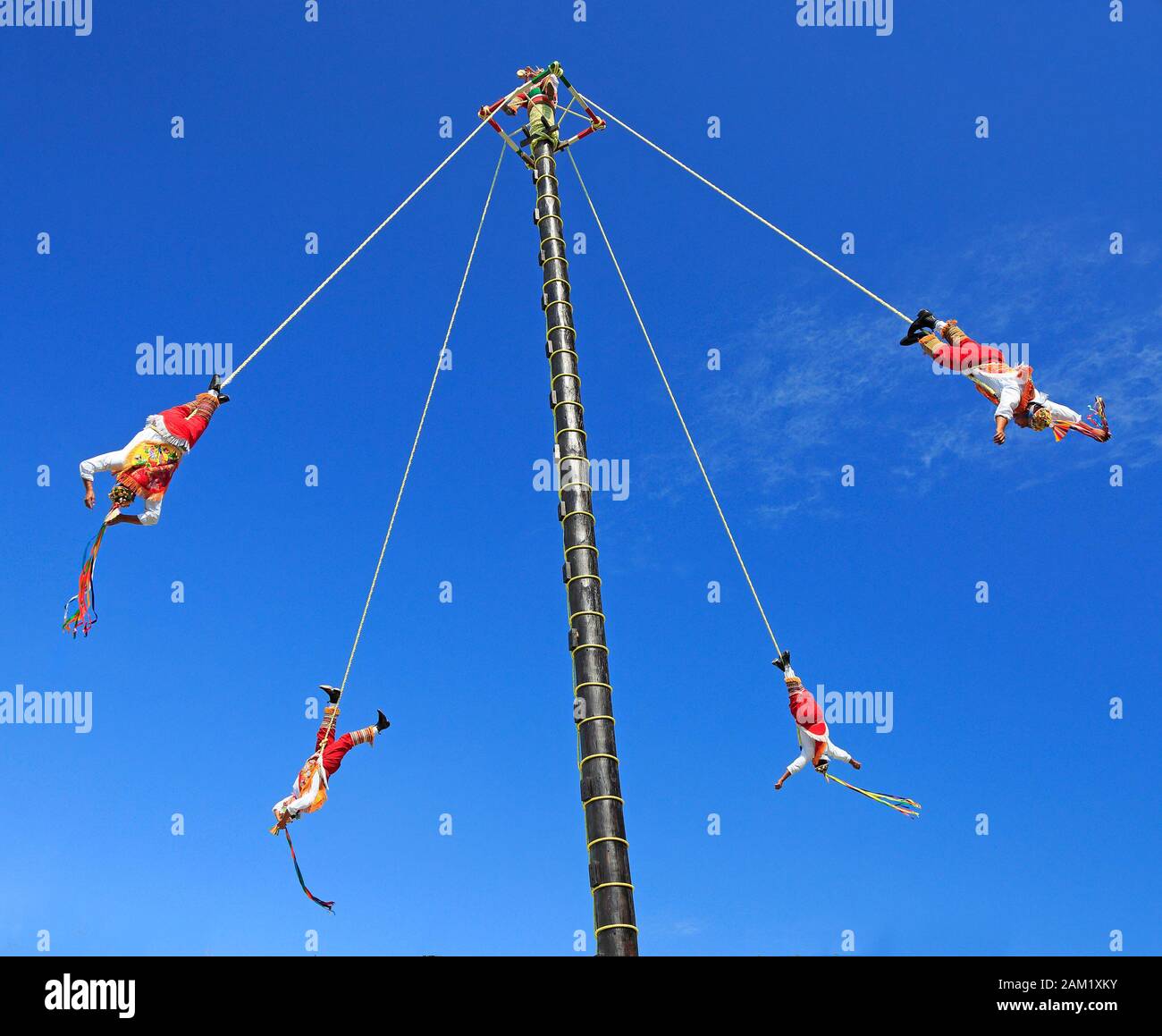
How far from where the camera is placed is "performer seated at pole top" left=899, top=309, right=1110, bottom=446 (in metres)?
10.5

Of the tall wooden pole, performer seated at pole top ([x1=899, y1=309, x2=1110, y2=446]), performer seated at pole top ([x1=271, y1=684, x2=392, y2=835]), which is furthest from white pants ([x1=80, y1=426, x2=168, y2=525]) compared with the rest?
performer seated at pole top ([x1=899, y1=309, x2=1110, y2=446])

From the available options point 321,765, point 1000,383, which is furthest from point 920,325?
point 321,765

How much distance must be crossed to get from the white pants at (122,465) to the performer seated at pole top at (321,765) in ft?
8.90

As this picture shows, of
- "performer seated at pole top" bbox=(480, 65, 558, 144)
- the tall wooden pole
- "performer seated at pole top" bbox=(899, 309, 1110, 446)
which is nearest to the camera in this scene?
the tall wooden pole

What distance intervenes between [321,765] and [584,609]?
11.6 feet

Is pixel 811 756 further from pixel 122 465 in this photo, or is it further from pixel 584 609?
pixel 122 465

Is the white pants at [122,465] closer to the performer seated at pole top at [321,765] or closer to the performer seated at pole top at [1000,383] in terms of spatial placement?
the performer seated at pole top at [321,765]

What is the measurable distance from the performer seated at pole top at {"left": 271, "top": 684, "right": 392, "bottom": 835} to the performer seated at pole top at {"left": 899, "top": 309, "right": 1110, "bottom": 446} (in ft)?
25.0

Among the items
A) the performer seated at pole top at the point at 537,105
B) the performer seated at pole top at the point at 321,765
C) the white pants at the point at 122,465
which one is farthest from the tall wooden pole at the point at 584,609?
the white pants at the point at 122,465

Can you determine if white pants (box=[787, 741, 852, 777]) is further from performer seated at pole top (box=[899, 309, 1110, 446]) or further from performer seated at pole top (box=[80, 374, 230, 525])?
→ performer seated at pole top (box=[80, 374, 230, 525])

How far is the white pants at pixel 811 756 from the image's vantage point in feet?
37.7
